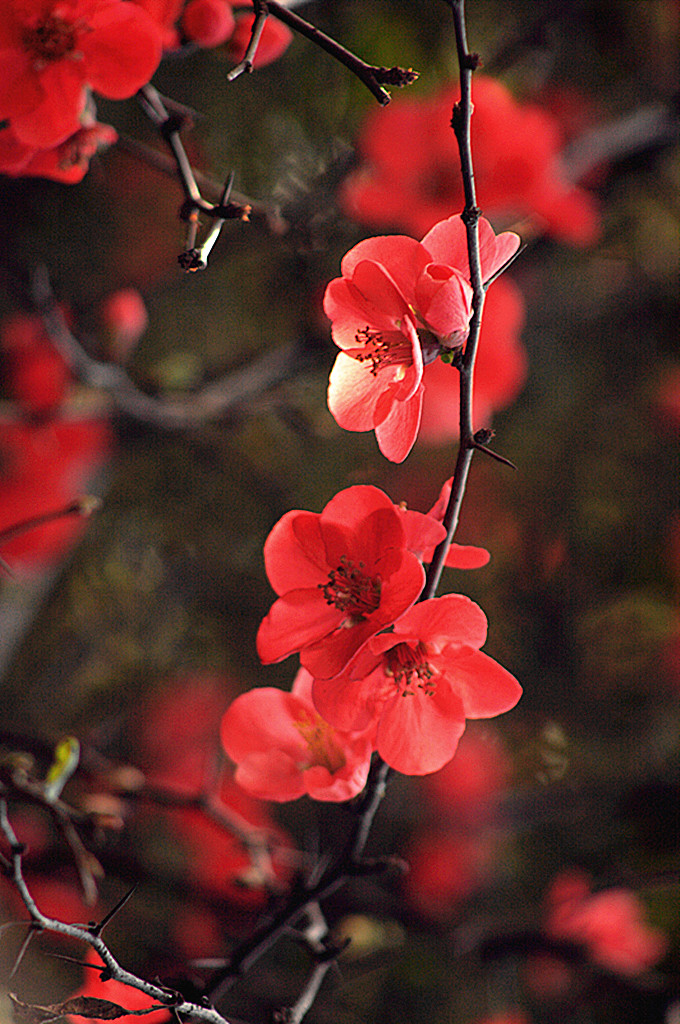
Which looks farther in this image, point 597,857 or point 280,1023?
point 597,857

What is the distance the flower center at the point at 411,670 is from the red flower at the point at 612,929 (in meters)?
0.43

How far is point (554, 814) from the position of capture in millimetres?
844

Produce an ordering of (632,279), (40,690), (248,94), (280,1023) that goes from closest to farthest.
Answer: (280,1023), (248,94), (40,690), (632,279)

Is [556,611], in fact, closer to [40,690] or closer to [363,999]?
[363,999]

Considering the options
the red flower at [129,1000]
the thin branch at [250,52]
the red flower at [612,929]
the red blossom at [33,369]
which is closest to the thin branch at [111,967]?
the red flower at [129,1000]

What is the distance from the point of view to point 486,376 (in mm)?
667

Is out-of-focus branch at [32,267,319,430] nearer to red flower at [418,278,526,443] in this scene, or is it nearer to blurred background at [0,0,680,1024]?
blurred background at [0,0,680,1024]

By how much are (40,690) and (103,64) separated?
2.35ft

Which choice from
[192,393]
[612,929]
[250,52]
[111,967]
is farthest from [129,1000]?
[192,393]

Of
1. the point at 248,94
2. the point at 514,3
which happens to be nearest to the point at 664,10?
the point at 514,3

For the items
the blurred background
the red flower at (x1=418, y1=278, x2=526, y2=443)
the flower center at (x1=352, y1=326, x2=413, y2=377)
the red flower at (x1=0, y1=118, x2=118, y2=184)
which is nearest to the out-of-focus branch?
the blurred background

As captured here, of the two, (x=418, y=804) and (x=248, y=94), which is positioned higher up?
(x=248, y=94)

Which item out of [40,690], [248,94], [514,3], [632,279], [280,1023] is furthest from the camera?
[632,279]

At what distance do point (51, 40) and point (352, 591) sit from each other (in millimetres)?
269
